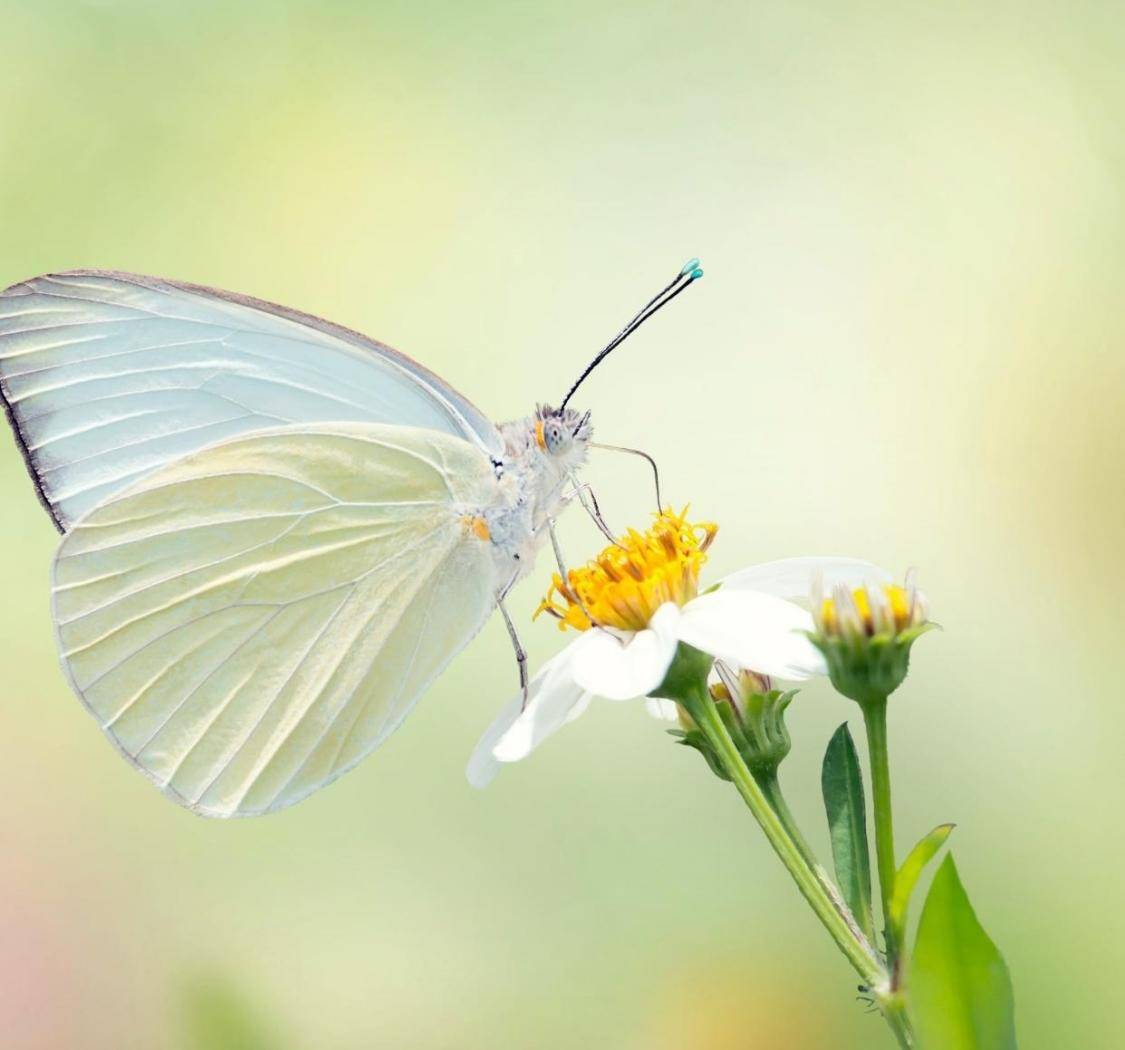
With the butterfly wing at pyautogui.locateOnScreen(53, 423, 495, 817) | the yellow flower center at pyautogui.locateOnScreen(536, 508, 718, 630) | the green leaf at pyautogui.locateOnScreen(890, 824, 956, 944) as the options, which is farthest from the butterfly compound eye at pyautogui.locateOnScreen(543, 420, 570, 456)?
the green leaf at pyautogui.locateOnScreen(890, 824, 956, 944)

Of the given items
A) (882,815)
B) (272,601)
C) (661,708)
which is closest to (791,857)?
(882,815)

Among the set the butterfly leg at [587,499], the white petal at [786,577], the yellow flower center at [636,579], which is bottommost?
the white petal at [786,577]

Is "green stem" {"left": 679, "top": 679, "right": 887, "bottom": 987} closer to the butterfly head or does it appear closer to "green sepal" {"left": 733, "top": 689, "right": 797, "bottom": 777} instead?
"green sepal" {"left": 733, "top": 689, "right": 797, "bottom": 777}

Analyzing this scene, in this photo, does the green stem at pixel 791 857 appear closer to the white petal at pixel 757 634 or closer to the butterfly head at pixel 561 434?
the white petal at pixel 757 634

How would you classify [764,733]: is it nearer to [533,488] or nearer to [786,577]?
[786,577]

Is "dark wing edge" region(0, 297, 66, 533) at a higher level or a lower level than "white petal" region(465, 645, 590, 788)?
higher

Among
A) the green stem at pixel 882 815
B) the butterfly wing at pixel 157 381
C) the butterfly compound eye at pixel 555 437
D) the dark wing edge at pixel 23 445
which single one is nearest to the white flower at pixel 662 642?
the green stem at pixel 882 815
